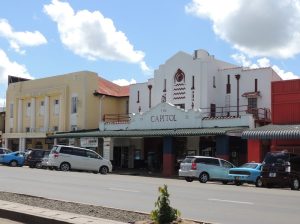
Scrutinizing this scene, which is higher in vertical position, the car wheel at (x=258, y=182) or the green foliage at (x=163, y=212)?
the green foliage at (x=163, y=212)

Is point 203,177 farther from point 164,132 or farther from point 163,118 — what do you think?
point 163,118

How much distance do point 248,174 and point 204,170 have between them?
10.4 feet

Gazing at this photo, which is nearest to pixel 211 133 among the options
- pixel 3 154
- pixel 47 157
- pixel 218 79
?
pixel 218 79

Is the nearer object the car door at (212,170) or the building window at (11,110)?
the car door at (212,170)

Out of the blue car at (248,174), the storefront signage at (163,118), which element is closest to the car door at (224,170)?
the blue car at (248,174)

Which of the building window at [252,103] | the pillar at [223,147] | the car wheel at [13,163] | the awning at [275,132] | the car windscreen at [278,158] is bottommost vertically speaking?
the car wheel at [13,163]

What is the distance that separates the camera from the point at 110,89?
5422cm

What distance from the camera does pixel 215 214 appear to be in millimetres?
12617

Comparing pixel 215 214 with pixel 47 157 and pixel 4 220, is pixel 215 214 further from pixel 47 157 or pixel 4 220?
pixel 47 157

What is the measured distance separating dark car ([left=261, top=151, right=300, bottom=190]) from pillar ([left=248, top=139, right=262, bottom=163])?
22.5 feet

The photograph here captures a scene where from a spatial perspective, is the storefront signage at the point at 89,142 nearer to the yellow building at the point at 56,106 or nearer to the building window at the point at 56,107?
the yellow building at the point at 56,106

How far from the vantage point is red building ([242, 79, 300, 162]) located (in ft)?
106

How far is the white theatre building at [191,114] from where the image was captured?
37188mm

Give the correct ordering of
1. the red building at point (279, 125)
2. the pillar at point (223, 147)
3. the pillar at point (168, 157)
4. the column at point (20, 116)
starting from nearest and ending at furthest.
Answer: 1. the red building at point (279, 125)
2. the pillar at point (223, 147)
3. the pillar at point (168, 157)
4. the column at point (20, 116)
